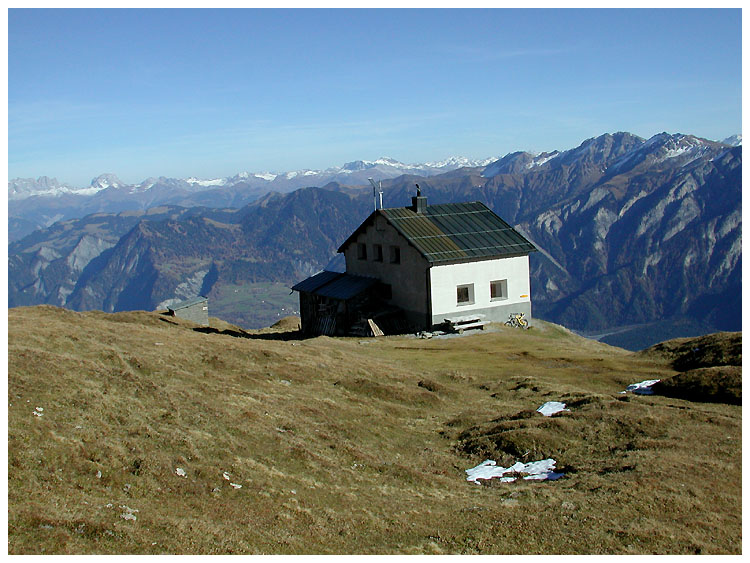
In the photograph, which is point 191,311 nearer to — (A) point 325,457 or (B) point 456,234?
(B) point 456,234

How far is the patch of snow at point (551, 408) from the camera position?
2588 centimetres

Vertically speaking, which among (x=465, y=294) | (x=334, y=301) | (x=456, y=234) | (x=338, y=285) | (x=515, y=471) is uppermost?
(x=456, y=234)

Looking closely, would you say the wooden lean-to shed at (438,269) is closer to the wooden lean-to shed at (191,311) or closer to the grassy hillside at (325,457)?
the wooden lean-to shed at (191,311)

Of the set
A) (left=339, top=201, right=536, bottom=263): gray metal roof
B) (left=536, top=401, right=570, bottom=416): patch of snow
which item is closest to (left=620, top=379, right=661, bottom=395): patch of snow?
(left=536, top=401, right=570, bottom=416): patch of snow

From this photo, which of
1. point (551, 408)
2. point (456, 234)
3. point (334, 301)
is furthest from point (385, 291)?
point (551, 408)

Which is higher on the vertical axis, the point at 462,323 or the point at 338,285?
the point at 338,285

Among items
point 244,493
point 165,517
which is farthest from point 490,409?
point 165,517

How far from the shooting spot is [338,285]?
2365 inches

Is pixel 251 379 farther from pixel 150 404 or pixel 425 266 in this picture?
pixel 425 266

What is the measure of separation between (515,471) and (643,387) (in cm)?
1320

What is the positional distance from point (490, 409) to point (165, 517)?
631 inches

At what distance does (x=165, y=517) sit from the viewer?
536 inches

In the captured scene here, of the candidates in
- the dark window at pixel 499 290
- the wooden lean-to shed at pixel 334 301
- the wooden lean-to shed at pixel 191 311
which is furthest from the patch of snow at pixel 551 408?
the wooden lean-to shed at pixel 191 311

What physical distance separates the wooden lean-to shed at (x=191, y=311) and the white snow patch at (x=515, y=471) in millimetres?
52830
